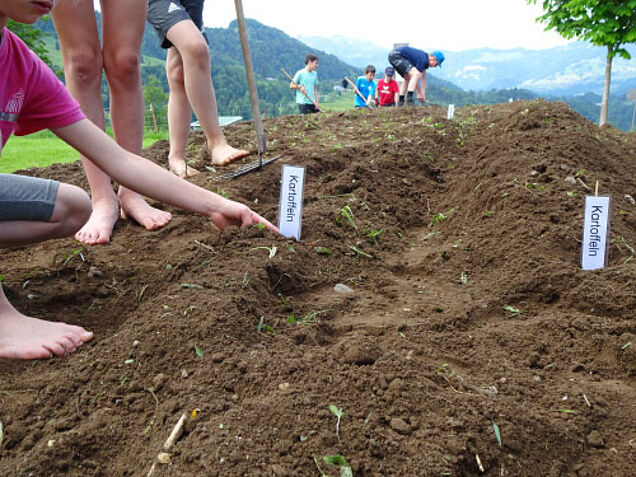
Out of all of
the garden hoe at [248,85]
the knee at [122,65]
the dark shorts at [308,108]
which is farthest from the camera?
the dark shorts at [308,108]

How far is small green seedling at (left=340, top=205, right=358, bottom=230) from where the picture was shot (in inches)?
103

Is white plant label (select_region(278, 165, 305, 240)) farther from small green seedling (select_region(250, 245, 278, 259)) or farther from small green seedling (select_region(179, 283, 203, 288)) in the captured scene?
small green seedling (select_region(179, 283, 203, 288))

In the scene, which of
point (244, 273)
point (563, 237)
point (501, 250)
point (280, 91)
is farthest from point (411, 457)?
point (280, 91)

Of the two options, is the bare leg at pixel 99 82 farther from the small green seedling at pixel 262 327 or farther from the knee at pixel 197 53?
the small green seedling at pixel 262 327

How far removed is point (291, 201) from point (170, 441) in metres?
1.23

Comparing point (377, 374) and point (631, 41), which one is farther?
point (631, 41)

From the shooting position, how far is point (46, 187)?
5.86 feet

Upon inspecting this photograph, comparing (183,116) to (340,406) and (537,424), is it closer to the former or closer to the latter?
(340,406)

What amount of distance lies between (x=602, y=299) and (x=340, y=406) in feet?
4.05

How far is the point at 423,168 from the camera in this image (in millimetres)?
3730

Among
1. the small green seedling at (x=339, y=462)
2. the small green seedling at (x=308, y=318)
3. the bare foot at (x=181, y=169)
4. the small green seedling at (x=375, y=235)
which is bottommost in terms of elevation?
the small green seedling at (x=339, y=462)

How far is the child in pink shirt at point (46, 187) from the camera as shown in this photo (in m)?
1.62

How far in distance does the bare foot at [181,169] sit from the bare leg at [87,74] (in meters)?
0.66

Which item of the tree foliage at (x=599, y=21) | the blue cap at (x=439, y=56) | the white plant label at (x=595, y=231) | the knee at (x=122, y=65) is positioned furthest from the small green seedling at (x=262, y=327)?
the blue cap at (x=439, y=56)
